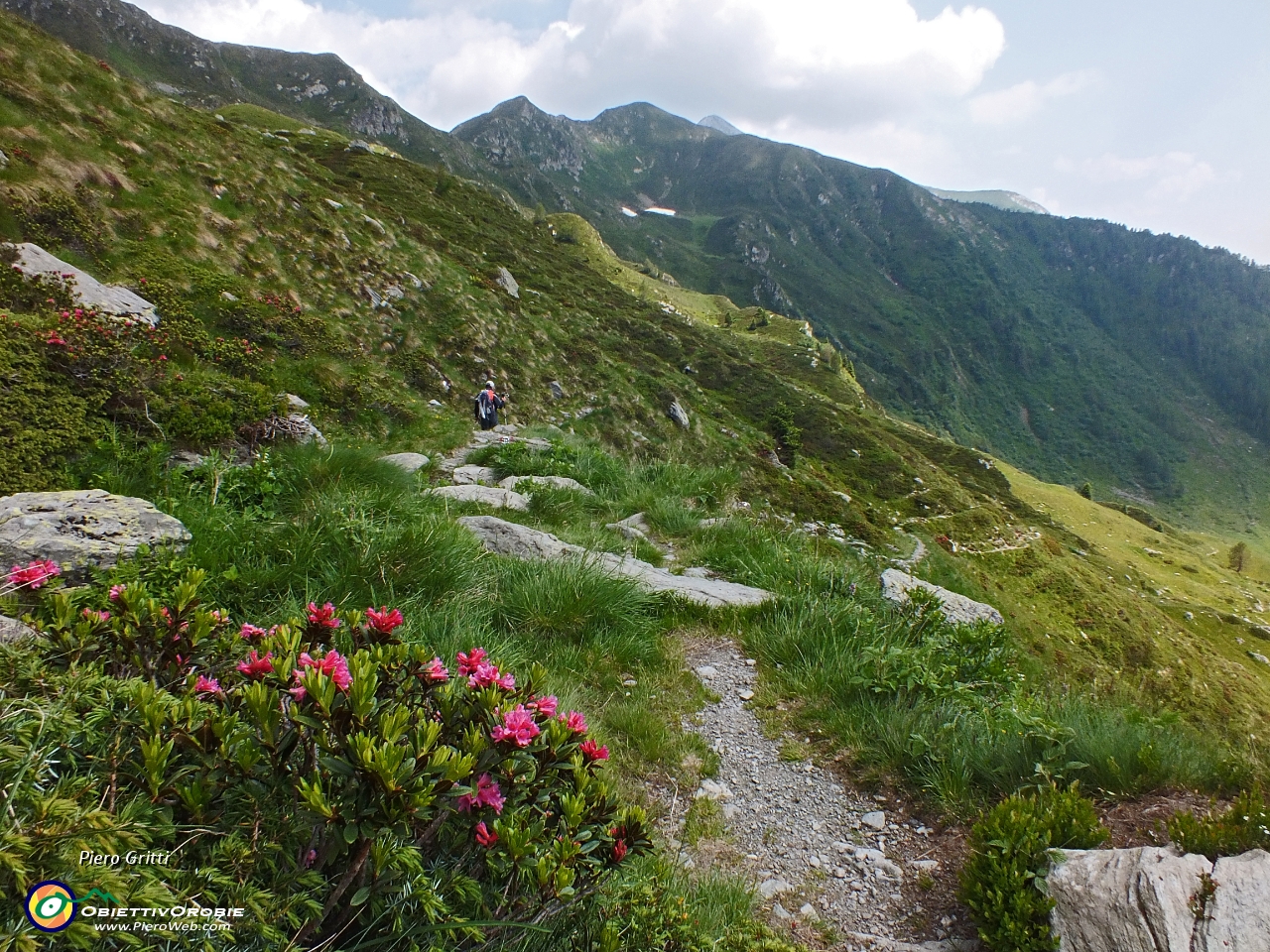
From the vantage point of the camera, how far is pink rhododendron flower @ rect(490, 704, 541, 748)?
1.66m

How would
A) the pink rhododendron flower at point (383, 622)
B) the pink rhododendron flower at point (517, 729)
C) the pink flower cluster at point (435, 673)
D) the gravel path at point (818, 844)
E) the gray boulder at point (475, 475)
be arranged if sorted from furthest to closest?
the gray boulder at point (475, 475) < the gravel path at point (818, 844) < the pink rhododendron flower at point (383, 622) < the pink flower cluster at point (435, 673) < the pink rhododendron flower at point (517, 729)

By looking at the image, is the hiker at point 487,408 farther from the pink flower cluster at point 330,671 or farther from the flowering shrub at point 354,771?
the pink flower cluster at point 330,671

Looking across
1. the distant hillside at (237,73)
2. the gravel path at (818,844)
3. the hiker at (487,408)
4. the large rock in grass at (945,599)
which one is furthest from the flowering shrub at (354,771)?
the distant hillside at (237,73)

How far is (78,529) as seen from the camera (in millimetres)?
3367

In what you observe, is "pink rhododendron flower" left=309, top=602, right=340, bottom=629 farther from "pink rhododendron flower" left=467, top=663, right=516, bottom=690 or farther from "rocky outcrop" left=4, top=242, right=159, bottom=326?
"rocky outcrop" left=4, top=242, right=159, bottom=326

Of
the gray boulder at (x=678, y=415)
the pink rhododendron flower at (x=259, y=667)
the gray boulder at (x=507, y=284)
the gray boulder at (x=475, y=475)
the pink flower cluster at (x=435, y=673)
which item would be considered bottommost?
the gray boulder at (x=475, y=475)

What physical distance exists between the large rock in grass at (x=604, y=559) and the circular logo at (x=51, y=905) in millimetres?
4146

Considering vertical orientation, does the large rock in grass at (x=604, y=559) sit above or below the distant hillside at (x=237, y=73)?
below

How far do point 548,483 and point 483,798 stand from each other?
6.82 metres

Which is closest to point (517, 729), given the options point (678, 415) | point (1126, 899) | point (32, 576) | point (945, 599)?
point (32, 576)

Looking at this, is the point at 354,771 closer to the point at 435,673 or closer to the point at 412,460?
the point at 435,673

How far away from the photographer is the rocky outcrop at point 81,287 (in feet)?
26.3

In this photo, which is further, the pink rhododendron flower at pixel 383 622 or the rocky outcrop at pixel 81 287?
the rocky outcrop at pixel 81 287

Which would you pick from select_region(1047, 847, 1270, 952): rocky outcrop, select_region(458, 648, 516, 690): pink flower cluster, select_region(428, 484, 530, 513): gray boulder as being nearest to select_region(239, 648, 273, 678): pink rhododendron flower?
select_region(458, 648, 516, 690): pink flower cluster
